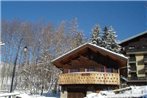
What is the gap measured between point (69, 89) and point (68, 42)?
15002mm

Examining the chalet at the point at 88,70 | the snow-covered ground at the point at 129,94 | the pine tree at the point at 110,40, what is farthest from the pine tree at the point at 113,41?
the snow-covered ground at the point at 129,94

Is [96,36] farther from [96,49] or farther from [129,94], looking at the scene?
[129,94]

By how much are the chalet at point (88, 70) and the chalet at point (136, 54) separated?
18532 millimetres

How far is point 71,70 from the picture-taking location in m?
28.7

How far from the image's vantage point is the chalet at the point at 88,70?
26.3 meters

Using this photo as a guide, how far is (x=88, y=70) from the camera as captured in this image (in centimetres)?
2798

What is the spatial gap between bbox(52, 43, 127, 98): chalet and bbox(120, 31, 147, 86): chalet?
1853 cm

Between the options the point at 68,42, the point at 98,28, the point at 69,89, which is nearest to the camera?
the point at 69,89

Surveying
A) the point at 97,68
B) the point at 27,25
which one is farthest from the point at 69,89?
the point at 27,25

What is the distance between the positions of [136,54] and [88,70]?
2076 centimetres

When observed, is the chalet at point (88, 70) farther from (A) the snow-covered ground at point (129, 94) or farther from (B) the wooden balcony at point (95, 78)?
(A) the snow-covered ground at point (129, 94)

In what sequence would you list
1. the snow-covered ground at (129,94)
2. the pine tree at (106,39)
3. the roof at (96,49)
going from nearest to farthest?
1. the snow-covered ground at (129,94)
2. the roof at (96,49)
3. the pine tree at (106,39)

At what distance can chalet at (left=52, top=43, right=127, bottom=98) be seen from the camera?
2634 centimetres

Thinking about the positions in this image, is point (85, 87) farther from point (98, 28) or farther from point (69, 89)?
point (98, 28)
